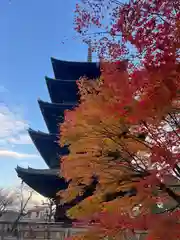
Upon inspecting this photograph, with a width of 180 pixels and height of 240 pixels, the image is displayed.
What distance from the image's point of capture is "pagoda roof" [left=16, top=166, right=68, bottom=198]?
42.7 feet

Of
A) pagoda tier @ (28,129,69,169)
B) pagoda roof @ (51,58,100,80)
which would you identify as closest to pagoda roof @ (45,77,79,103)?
pagoda roof @ (51,58,100,80)

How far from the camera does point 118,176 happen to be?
441 cm

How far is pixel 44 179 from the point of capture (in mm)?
13242

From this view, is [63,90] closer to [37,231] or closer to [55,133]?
[55,133]

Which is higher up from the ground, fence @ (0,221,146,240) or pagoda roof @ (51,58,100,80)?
pagoda roof @ (51,58,100,80)

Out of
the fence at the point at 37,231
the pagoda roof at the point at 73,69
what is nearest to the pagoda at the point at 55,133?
the pagoda roof at the point at 73,69

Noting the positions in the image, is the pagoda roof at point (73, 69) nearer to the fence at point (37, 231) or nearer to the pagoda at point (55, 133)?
the pagoda at point (55, 133)

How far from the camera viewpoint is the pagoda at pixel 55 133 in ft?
43.4

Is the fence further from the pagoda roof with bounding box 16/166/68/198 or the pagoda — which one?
the pagoda roof with bounding box 16/166/68/198

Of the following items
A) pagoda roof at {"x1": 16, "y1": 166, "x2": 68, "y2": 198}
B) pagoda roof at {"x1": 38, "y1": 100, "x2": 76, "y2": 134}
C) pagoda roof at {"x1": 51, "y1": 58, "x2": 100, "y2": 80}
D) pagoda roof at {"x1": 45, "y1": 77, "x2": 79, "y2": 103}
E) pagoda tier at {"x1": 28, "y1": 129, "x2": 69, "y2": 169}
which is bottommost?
pagoda roof at {"x1": 16, "y1": 166, "x2": 68, "y2": 198}

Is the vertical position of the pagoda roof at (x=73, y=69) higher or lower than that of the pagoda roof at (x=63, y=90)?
higher

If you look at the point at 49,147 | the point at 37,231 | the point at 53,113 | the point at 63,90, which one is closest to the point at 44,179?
the point at 49,147

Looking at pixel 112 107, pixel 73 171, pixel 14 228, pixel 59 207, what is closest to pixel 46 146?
pixel 59 207

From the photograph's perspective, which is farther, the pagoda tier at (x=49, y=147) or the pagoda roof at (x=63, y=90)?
the pagoda roof at (x=63, y=90)
